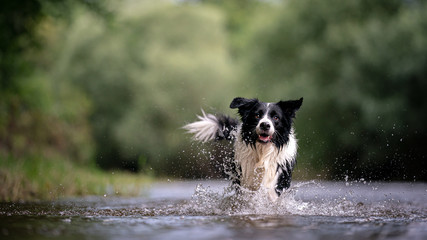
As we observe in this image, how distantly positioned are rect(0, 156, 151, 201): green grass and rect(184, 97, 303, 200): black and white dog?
412cm

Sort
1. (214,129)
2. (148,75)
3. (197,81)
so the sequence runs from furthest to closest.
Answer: (148,75)
(197,81)
(214,129)

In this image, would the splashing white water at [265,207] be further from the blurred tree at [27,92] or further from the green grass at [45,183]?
the blurred tree at [27,92]

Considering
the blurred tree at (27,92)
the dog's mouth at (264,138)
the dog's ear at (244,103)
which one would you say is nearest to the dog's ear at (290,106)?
the dog's ear at (244,103)

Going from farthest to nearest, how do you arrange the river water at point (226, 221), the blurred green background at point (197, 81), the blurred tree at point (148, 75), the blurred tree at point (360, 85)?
the blurred tree at point (148, 75), the blurred tree at point (360, 85), the blurred green background at point (197, 81), the river water at point (226, 221)

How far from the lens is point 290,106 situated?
822 centimetres

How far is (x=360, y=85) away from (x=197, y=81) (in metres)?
11.1

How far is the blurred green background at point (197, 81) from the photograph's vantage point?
17578mm

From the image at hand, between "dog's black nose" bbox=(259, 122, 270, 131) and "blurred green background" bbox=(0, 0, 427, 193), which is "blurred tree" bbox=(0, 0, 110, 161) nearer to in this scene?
"blurred green background" bbox=(0, 0, 427, 193)

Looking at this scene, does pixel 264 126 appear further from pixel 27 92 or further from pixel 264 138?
pixel 27 92

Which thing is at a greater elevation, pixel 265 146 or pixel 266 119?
pixel 266 119

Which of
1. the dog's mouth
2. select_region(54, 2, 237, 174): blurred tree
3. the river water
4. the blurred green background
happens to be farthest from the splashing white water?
select_region(54, 2, 237, 174): blurred tree

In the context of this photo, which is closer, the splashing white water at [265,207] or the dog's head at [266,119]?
the splashing white water at [265,207]

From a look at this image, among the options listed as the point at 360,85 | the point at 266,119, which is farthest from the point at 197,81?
the point at 266,119

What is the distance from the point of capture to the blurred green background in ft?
57.7
